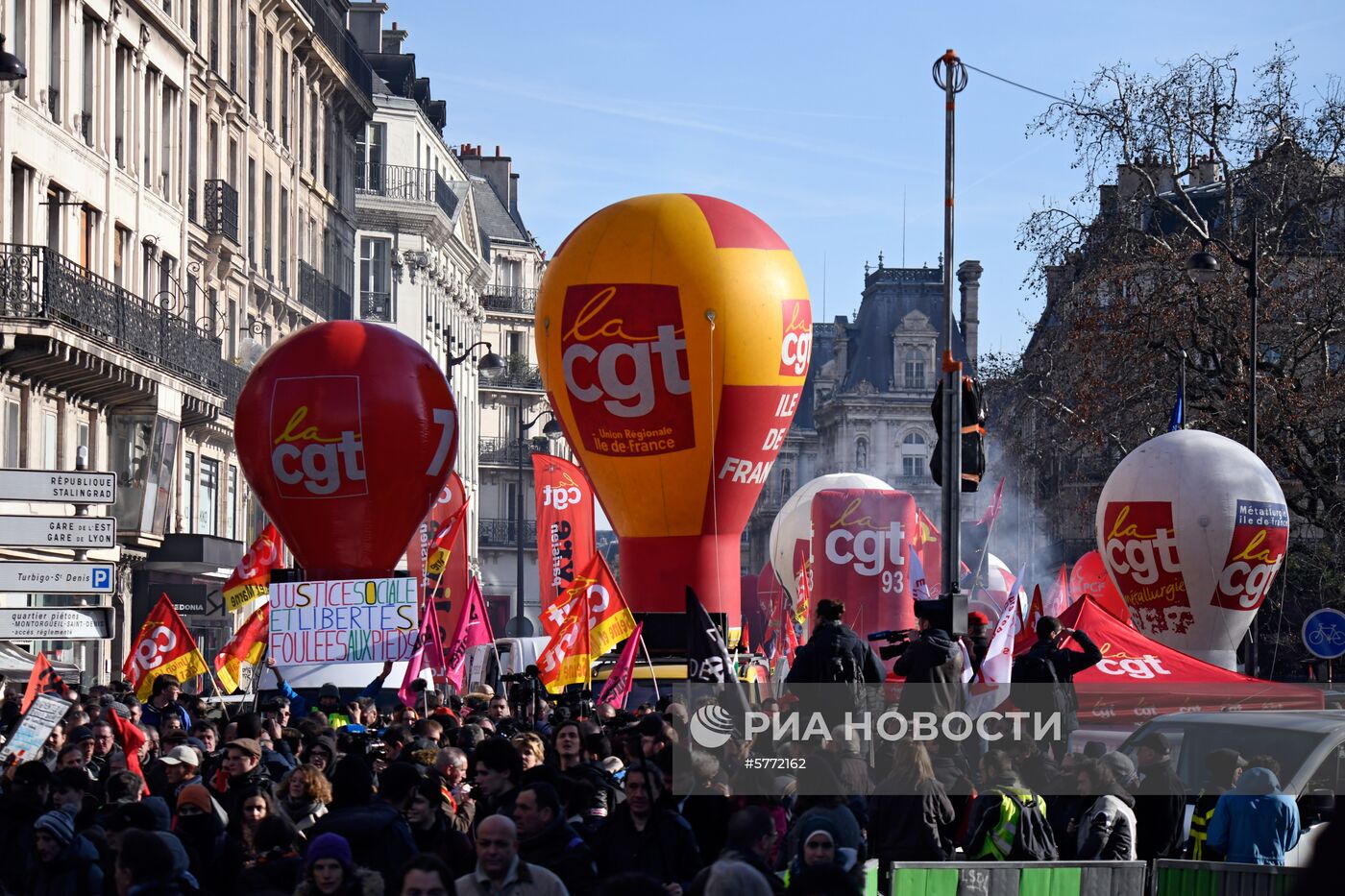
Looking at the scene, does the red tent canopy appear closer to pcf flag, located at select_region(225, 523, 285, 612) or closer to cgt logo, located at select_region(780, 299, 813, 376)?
cgt logo, located at select_region(780, 299, 813, 376)

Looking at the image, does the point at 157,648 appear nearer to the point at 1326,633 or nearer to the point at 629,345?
the point at 629,345

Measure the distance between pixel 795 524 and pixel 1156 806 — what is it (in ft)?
120

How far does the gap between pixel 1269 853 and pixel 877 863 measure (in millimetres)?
2357

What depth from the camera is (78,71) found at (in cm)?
3462

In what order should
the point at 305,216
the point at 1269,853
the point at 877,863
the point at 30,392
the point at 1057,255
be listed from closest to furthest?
the point at 877,863, the point at 1269,853, the point at 30,392, the point at 1057,255, the point at 305,216

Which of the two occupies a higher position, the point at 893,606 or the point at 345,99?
the point at 345,99

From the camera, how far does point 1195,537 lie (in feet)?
94.7

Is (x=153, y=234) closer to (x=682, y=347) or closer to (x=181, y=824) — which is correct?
(x=682, y=347)

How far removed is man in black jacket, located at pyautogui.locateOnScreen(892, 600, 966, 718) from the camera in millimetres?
14312

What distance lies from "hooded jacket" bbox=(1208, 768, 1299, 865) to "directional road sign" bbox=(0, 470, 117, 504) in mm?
8667

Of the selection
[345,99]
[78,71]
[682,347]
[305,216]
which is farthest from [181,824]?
[345,99]

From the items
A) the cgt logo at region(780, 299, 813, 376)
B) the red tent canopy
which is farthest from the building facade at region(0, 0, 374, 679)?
the red tent canopy

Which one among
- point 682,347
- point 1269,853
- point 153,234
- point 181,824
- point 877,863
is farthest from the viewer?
point 153,234

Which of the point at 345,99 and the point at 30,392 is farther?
the point at 345,99
